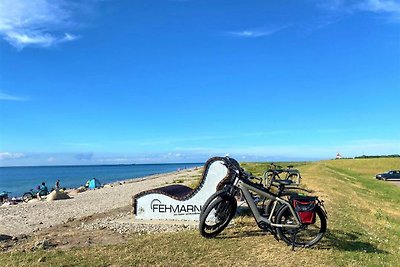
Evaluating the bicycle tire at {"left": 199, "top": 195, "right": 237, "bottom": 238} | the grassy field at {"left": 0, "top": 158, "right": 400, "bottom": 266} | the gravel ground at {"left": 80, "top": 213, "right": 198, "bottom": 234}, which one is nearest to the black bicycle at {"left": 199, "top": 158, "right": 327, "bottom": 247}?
the bicycle tire at {"left": 199, "top": 195, "right": 237, "bottom": 238}

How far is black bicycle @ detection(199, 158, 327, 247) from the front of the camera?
757 cm

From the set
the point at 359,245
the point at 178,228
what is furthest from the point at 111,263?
the point at 359,245

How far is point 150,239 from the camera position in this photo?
858 cm

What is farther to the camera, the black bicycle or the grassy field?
the black bicycle

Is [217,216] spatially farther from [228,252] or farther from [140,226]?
[140,226]

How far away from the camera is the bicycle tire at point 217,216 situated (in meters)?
8.39

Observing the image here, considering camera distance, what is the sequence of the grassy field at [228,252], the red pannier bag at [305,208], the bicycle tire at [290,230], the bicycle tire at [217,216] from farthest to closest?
the bicycle tire at [217,216] → the bicycle tire at [290,230] → the red pannier bag at [305,208] → the grassy field at [228,252]

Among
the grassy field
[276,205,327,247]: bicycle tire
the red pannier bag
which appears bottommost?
the grassy field

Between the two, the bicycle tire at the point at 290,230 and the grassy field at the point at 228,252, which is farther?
the bicycle tire at the point at 290,230

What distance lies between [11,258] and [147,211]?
4.99 meters

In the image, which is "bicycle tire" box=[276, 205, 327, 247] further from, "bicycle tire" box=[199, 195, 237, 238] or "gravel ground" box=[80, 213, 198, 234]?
"gravel ground" box=[80, 213, 198, 234]

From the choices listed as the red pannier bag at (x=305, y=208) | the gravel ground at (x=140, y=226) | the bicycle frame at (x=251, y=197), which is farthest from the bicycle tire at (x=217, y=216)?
the gravel ground at (x=140, y=226)

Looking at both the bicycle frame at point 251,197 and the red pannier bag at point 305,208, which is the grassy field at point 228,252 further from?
the red pannier bag at point 305,208

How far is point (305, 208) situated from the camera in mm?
7527
